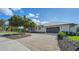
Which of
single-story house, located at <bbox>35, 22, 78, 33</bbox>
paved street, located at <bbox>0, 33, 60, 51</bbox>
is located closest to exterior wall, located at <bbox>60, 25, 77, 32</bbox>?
single-story house, located at <bbox>35, 22, 78, 33</bbox>

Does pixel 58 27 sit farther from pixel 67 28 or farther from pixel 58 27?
pixel 67 28

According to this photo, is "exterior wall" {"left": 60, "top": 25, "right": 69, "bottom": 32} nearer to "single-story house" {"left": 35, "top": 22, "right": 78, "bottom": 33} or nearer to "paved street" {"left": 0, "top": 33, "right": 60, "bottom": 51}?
"single-story house" {"left": 35, "top": 22, "right": 78, "bottom": 33}

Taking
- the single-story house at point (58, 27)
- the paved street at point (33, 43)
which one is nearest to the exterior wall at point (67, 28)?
the single-story house at point (58, 27)

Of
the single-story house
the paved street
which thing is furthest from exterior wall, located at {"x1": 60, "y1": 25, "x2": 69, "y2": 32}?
the paved street

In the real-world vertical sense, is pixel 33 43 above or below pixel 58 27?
below

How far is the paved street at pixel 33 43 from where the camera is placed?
405 cm

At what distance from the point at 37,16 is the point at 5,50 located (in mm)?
895

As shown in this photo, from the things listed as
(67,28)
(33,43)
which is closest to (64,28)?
(67,28)

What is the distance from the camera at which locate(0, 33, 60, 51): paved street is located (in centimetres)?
405

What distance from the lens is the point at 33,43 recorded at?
4.09 meters

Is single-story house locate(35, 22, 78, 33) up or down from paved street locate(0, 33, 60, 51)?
up

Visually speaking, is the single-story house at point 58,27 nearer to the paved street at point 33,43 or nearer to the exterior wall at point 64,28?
the exterior wall at point 64,28

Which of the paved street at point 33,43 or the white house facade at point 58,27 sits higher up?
the white house facade at point 58,27
